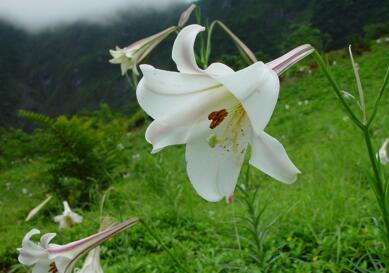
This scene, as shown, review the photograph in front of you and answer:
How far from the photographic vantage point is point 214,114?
2.18 feet

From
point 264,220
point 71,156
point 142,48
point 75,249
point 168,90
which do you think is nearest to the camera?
point 168,90

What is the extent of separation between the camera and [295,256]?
5.86 ft

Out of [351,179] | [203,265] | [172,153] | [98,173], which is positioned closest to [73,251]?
[203,265]

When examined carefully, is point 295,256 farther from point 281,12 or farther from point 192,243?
point 281,12

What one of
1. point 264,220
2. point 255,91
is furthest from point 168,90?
point 264,220

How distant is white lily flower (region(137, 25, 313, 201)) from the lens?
0.53 m

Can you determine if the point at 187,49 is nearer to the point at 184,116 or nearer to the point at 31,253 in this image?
the point at 184,116

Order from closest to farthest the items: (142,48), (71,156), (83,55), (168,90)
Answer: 1. (168,90)
2. (142,48)
3. (71,156)
4. (83,55)

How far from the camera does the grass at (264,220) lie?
1.70m

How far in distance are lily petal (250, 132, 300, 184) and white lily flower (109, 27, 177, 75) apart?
0.87m

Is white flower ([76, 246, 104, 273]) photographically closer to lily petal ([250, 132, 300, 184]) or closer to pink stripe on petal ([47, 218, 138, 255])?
pink stripe on petal ([47, 218, 138, 255])

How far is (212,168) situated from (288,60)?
20 cm

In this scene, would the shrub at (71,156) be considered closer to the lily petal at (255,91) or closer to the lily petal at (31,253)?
the lily petal at (31,253)

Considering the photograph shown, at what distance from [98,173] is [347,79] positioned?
5.12 meters
